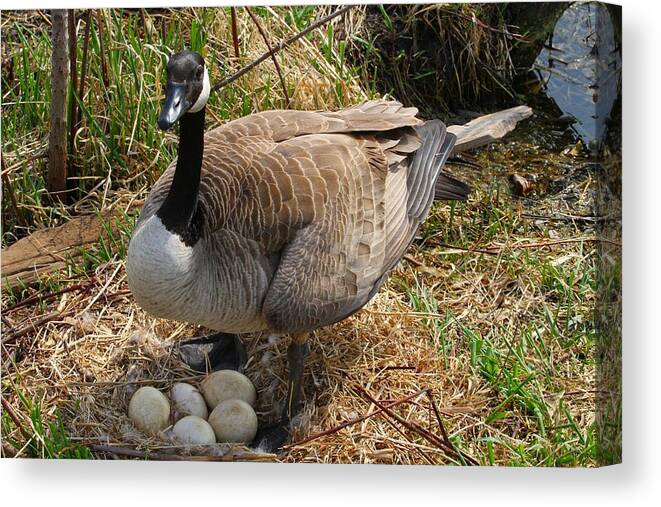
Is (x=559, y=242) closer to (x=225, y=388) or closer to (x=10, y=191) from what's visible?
(x=225, y=388)

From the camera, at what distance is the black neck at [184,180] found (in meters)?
3.00

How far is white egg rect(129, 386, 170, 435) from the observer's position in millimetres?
3281

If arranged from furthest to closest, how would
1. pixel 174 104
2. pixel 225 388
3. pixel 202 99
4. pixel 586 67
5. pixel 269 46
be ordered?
1. pixel 269 46
2. pixel 225 388
3. pixel 586 67
4. pixel 202 99
5. pixel 174 104

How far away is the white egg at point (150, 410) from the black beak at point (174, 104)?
3.51ft

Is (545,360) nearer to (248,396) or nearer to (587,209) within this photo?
(587,209)

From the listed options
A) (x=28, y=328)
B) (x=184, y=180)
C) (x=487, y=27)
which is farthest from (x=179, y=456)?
(x=487, y=27)

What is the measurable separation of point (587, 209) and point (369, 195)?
2.52ft

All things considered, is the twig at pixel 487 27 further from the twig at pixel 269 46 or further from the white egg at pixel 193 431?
the white egg at pixel 193 431

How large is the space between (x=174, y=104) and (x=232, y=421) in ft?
3.82

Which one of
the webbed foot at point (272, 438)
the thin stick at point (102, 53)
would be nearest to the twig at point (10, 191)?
the thin stick at point (102, 53)

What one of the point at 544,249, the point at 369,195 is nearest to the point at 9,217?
the point at 369,195

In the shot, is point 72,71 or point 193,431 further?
point 72,71

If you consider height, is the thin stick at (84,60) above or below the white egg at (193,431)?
above

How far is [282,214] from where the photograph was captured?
10.4 feet
